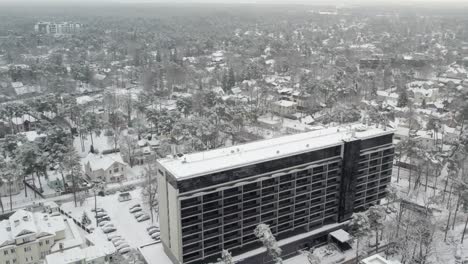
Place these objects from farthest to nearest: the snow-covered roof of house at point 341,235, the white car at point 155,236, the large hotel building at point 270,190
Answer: the white car at point 155,236 < the snow-covered roof of house at point 341,235 < the large hotel building at point 270,190

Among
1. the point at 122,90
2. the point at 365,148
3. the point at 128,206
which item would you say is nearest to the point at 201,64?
the point at 122,90

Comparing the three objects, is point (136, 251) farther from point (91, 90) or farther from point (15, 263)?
point (91, 90)

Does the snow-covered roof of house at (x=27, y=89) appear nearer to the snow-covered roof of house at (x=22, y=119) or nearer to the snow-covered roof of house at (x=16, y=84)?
the snow-covered roof of house at (x=16, y=84)

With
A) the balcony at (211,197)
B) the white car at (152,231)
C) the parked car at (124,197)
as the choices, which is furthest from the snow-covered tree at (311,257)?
the parked car at (124,197)

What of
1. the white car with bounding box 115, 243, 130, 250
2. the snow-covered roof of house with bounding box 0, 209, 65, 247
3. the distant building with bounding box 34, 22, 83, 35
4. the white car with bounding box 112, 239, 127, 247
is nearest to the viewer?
the snow-covered roof of house with bounding box 0, 209, 65, 247

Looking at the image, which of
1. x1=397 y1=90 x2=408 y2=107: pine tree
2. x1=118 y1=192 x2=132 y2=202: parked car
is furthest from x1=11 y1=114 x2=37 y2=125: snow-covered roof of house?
x1=397 y1=90 x2=408 y2=107: pine tree

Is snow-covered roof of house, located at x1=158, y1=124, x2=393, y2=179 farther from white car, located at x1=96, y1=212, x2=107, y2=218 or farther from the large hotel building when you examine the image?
white car, located at x1=96, y1=212, x2=107, y2=218
